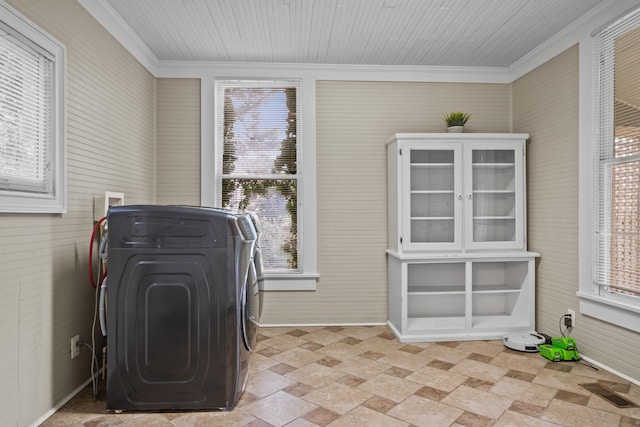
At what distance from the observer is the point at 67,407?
2.33 meters

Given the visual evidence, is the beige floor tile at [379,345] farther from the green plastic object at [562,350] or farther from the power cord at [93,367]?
the power cord at [93,367]

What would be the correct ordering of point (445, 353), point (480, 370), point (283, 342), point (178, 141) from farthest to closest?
1. point (178, 141)
2. point (283, 342)
3. point (445, 353)
4. point (480, 370)

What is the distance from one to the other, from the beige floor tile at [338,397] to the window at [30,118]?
72.1 inches

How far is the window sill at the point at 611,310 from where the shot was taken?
2.58 meters

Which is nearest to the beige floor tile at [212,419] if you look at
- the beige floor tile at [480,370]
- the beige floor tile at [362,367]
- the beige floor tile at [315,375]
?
the beige floor tile at [315,375]

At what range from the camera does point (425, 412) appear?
227 cm

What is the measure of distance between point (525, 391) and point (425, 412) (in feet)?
2.42

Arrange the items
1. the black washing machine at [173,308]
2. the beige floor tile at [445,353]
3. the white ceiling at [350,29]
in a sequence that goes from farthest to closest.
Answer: the beige floor tile at [445,353]
the white ceiling at [350,29]
the black washing machine at [173,308]

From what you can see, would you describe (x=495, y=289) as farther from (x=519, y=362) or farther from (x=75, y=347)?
(x=75, y=347)

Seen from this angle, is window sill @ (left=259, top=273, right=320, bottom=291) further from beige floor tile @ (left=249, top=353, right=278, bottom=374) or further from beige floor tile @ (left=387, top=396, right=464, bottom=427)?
beige floor tile @ (left=387, top=396, right=464, bottom=427)

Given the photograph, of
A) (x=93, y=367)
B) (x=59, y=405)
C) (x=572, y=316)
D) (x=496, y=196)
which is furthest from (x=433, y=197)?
(x=59, y=405)

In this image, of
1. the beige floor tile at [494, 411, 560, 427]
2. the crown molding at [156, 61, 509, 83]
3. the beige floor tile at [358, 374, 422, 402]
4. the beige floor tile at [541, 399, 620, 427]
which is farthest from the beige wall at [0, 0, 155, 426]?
the beige floor tile at [541, 399, 620, 427]

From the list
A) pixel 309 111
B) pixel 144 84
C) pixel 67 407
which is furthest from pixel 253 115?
pixel 67 407

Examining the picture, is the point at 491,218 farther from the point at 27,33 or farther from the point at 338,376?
the point at 27,33
